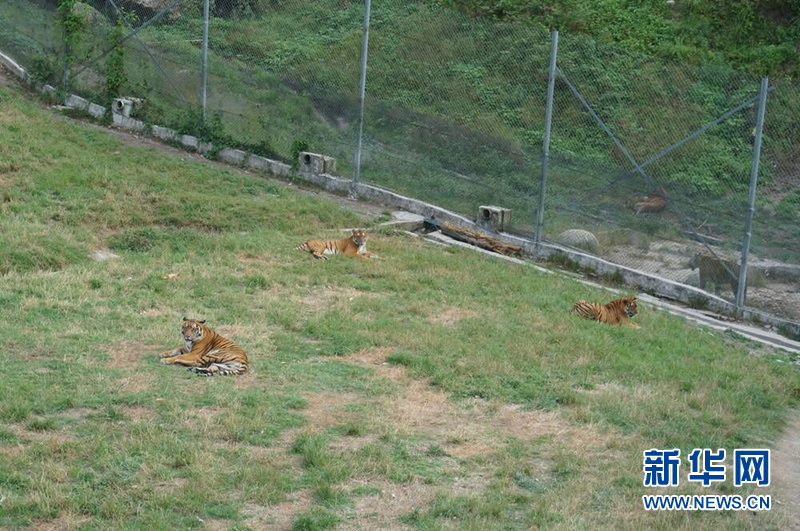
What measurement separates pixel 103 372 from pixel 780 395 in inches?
247

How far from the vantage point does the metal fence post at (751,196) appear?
13.6 metres

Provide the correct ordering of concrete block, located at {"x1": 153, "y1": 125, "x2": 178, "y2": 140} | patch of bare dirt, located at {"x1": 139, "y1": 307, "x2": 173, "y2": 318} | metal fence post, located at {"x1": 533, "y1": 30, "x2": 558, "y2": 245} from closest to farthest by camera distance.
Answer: patch of bare dirt, located at {"x1": 139, "y1": 307, "x2": 173, "y2": 318}, metal fence post, located at {"x1": 533, "y1": 30, "x2": 558, "y2": 245}, concrete block, located at {"x1": 153, "y1": 125, "x2": 178, "y2": 140}

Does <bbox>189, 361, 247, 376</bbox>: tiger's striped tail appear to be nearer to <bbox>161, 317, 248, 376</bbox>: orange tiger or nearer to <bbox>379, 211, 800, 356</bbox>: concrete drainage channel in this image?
<bbox>161, 317, 248, 376</bbox>: orange tiger

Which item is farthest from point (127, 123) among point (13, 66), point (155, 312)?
point (155, 312)

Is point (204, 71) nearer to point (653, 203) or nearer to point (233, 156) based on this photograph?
point (233, 156)

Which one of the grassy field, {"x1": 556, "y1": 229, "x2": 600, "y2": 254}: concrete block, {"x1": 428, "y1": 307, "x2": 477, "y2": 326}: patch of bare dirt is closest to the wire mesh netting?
the grassy field

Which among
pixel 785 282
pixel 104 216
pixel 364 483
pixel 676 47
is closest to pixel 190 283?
pixel 104 216

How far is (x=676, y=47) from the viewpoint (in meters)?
21.8

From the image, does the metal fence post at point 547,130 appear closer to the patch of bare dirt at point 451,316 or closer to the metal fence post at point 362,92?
the metal fence post at point 362,92

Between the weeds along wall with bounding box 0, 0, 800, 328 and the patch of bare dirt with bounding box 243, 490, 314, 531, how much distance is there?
845cm

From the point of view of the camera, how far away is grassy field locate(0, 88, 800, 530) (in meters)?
7.20

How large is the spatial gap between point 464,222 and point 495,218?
Answer: 1.63 feet

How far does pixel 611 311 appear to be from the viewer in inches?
488

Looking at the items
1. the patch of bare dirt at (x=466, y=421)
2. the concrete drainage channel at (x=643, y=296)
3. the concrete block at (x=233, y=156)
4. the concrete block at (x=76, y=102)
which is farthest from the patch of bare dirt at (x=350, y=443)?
the concrete block at (x=76, y=102)
